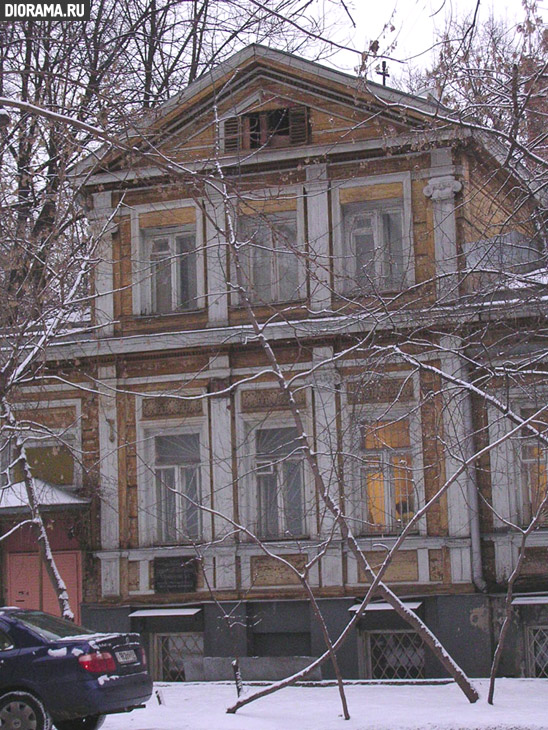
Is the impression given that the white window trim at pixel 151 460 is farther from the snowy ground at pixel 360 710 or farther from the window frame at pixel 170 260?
the snowy ground at pixel 360 710

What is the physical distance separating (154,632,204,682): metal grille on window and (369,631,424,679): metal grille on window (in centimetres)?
287

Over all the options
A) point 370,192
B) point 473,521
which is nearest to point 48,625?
point 473,521

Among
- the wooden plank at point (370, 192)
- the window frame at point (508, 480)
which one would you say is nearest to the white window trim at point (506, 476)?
the window frame at point (508, 480)

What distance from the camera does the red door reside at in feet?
67.3

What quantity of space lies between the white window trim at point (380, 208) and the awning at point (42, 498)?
220 inches

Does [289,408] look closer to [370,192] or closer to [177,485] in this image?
[177,485]

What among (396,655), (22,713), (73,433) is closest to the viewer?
(22,713)

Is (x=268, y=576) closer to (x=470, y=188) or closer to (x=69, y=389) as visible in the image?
(x=69, y=389)

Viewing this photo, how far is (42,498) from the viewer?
19.8 meters

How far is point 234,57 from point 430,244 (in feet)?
15.0

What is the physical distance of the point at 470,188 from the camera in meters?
19.3

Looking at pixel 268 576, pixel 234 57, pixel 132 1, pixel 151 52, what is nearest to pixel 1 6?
pixel 234 57

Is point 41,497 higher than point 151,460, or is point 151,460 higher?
point 151,460

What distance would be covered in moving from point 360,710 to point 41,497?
23.5 ft
